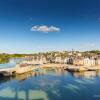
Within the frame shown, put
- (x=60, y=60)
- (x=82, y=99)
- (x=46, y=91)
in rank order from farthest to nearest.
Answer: (x=60, y=60) → (x=46, y=91) → (x=82, y=99)

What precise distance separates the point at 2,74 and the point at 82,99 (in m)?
31.7

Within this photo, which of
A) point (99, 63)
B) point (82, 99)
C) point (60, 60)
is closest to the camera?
point (82, 99)

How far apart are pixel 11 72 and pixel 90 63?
36.6 meters

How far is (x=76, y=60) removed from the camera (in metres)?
83.8

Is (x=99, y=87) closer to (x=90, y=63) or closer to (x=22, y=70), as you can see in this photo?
(x=22, y=70)

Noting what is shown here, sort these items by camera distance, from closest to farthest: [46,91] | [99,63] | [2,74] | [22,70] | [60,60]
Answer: [46,91]
[2,74]
[22,70]
[99,63]
[60,60]

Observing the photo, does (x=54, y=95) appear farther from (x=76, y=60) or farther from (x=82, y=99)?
(x=76, y=60)

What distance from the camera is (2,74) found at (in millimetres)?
54812

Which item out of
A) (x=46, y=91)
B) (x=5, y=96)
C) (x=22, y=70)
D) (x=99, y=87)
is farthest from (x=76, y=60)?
(x=5, y=96)

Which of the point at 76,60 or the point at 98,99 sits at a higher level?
the point at 76,60

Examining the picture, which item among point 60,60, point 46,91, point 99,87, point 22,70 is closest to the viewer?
point 46,91

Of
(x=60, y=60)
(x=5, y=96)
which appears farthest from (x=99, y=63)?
(x=5, y=96)

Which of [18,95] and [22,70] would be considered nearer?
[18,95]

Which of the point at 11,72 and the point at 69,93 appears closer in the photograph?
the point at 69,93
